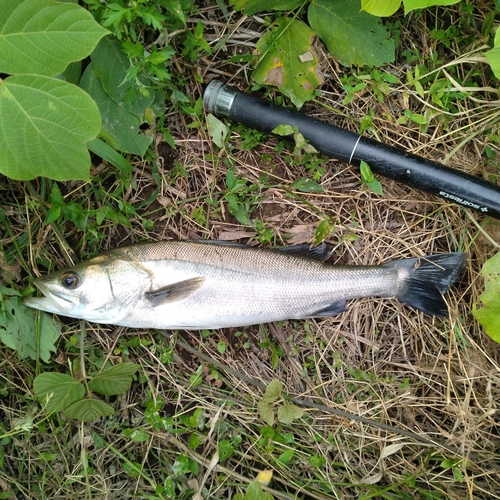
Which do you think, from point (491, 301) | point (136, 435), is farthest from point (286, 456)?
point (491, 301)

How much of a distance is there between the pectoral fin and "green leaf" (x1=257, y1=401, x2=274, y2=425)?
2.93 ft

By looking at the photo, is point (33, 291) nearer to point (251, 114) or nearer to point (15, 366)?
point (15, 366)

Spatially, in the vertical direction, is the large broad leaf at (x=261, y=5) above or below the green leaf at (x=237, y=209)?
above

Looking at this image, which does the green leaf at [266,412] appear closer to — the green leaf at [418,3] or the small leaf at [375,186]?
the small leaf at [375,186]

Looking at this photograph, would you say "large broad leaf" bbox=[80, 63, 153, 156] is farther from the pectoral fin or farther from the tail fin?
the tail fin

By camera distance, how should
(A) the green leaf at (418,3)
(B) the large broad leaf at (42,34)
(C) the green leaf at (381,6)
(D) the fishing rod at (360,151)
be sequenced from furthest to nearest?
(D) the fishing rod at (360,151), (C) the green leaf at (381,6), (A) the green leaf at (418,3), (B) the large broad leaf at (42,34)

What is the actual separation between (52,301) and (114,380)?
654mm

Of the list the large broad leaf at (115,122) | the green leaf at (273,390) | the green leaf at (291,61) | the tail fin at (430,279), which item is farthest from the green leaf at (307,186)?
the green leaf at (273,390)

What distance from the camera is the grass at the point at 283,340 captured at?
10.8ft

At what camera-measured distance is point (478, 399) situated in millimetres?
3301

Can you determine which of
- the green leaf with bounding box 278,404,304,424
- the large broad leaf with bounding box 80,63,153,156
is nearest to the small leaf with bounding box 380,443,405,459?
the green leaf with bounding box 278,404,304,424

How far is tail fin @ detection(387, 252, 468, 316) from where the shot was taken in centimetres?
320

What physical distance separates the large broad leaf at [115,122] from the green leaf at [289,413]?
1.92m

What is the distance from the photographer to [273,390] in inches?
126
